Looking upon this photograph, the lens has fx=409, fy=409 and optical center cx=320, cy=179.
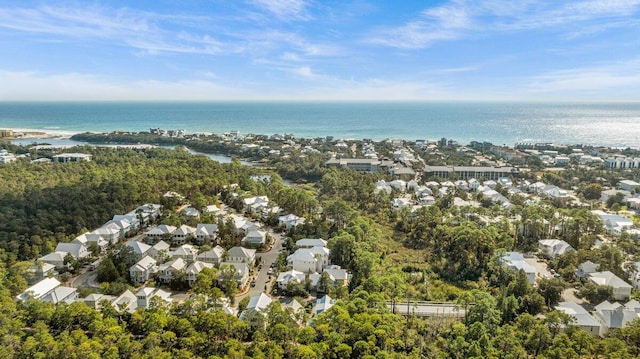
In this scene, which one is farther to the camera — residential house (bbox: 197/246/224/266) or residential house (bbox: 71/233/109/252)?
residential house (bbox: 71/233/109/252)

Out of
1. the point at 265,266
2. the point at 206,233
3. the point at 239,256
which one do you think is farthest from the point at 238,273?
the point at 206,233

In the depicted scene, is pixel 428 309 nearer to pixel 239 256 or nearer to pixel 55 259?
pixel 239 256

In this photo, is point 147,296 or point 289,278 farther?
point 289,278

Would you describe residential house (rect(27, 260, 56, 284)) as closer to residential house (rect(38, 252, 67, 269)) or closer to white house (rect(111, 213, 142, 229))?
residential house (rect(38, 252, 67, 269))

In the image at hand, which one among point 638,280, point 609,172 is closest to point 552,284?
point 638,280

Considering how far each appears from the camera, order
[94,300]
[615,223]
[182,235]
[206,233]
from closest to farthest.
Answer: [94,300] < [206,233] < [182,235] < [615,223]

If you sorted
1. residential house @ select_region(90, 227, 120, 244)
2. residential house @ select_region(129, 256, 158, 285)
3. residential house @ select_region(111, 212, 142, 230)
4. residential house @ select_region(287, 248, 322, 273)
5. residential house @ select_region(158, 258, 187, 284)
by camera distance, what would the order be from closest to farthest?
1. residential house @ select_region(158, 258, 187, 284)
2. residential house @ select_region(129, 256, 158, 285)
3. residential house @ select_region(287, 248, 322, 273)
4. residential house @ select_region(90, 227, 120, 244)
5. residential house @ select_region(111, 212, 142, 230)

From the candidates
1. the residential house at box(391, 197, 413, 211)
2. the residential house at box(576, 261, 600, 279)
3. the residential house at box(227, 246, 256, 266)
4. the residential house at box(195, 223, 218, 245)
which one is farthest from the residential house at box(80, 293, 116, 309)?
the residential house at box(576, 261, 600, 279)
